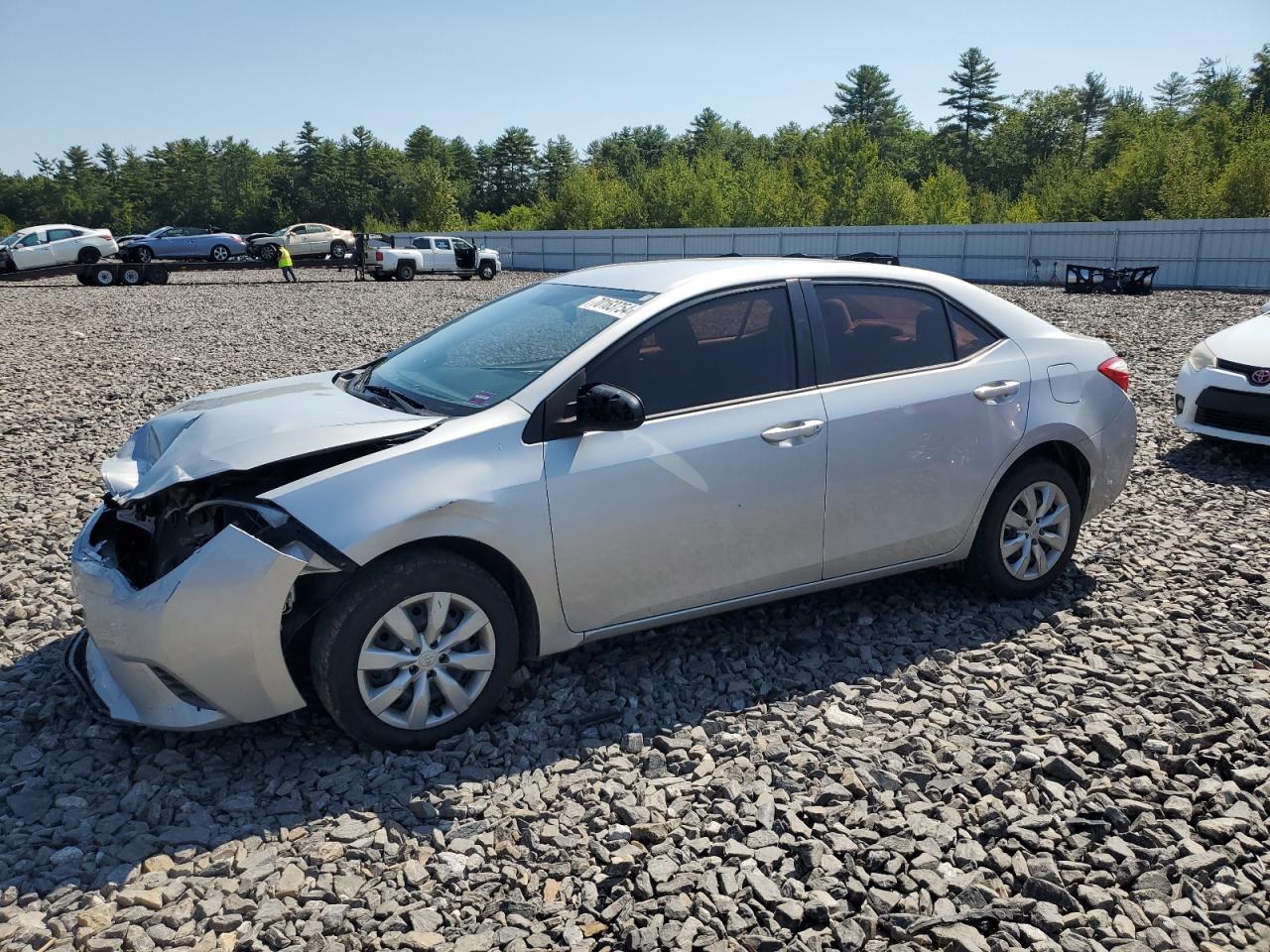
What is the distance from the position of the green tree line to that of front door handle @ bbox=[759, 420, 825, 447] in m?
46.2

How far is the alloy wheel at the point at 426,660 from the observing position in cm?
349

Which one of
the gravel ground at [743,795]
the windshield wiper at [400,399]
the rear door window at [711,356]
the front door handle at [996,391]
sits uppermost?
the rear door window at [711,356]

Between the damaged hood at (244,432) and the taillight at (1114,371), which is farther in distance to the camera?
the taillight at (1114,371)

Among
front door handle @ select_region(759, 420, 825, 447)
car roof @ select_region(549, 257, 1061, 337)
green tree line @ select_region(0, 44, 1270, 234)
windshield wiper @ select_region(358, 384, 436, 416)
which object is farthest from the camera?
green tree line @ select_region(0, 44, 1270, 234)

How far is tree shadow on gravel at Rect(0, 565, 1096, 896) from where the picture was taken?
328 cm

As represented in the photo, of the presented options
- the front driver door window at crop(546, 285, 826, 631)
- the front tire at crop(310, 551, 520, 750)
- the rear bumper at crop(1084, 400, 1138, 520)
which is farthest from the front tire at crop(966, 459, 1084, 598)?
the front tire at crop(310, 551, 520, 750)

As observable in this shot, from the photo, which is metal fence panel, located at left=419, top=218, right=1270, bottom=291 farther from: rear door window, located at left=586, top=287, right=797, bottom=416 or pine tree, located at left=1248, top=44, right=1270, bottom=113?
pine tree, located at left=1248, top=44, right=1270, bottom=113

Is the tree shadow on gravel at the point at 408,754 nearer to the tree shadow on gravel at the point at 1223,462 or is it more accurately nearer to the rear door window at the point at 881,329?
the rear door window at the point at 881,329

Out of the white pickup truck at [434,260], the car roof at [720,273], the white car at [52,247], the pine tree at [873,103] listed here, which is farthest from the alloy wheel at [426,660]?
the pine tree at [873,103]

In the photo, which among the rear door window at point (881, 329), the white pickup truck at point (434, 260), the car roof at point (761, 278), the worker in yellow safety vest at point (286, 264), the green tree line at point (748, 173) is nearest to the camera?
the car roof at point (761, 278)

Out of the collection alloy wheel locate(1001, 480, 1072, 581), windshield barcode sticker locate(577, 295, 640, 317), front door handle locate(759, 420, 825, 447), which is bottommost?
alloy wheel locate(1001, 480, 1072, 581)

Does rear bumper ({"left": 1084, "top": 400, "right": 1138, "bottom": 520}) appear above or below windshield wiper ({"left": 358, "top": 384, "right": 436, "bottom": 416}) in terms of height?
below

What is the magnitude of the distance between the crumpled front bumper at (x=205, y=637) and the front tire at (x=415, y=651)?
0.19 m

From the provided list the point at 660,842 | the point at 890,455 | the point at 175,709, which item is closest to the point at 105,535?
the point at 175,709
